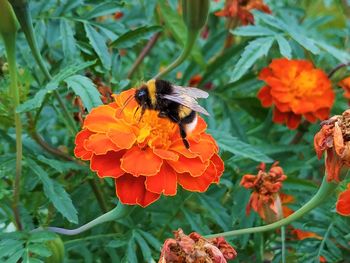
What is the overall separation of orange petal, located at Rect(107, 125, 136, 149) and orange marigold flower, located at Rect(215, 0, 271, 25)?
52cm

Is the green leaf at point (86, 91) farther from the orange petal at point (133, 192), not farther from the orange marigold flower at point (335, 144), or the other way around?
the orange marigold flower at point (335, 144)

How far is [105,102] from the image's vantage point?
34.7 inches

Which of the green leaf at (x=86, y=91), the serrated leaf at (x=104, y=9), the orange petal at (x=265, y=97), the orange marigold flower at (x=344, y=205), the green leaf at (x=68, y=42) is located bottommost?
the orange marigold flower at (x=344, y=205)

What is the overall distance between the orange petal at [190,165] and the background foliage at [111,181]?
13cm

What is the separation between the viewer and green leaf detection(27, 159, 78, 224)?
2.62 feet

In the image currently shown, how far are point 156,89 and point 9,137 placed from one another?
29 centimetres

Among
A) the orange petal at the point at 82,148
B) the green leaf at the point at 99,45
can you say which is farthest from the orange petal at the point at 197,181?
the green leaf at the point at 99,45

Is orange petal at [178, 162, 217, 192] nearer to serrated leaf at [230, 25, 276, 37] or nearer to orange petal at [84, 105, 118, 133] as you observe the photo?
orange petal at [84, 105, 118, 133]

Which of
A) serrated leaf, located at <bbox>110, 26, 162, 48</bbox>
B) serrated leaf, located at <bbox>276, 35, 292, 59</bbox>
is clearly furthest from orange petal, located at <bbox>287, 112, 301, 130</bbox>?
serrated leaf, located at <bbox>110, 26, 162, 48</bbox>

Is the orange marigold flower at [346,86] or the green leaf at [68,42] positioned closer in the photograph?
the green leaf at [68,42]

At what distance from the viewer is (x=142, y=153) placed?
0.72 meters

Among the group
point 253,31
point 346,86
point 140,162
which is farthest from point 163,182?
point 346,86

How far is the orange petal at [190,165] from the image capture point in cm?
72

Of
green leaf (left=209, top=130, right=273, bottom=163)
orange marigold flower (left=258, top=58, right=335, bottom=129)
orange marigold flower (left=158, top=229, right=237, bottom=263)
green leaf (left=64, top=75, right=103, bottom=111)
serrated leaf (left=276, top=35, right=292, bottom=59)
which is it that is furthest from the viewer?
orange marigold flower (left=258, top=58, right=335, bottom=129)
